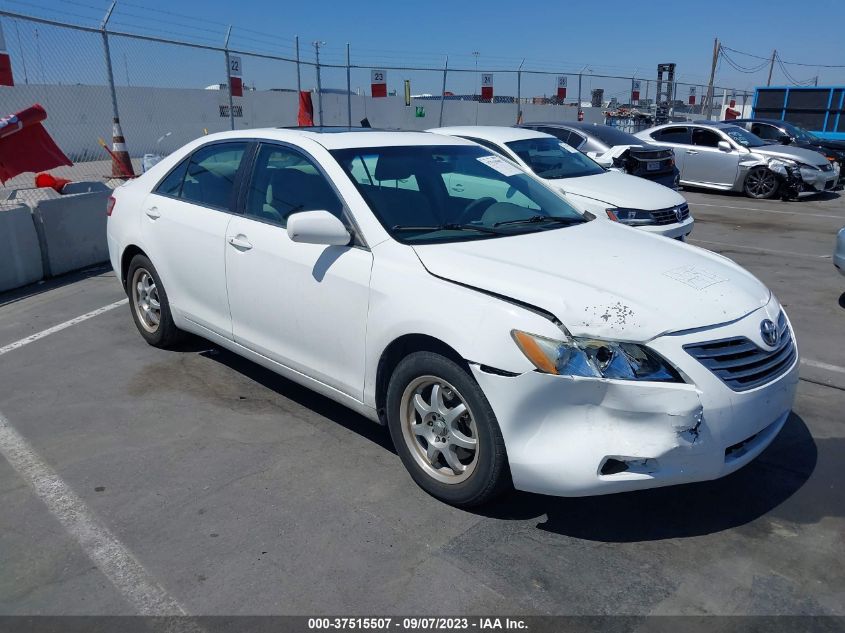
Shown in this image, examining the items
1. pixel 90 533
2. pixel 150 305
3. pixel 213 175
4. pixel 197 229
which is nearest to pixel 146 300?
pixel 150 305

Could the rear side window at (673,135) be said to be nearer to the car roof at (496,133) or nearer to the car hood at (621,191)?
the car roof at (496,133)

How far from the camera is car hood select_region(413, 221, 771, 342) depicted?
9.80 feet

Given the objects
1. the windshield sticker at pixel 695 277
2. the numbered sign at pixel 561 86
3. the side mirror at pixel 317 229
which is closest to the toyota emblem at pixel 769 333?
the windshield sticker at pixel 695 277

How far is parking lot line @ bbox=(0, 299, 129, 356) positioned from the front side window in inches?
105

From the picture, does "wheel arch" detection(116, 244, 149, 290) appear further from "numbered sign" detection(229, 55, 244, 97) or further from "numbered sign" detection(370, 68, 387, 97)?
"numbered sign" detection(370, 68, 387, 97)

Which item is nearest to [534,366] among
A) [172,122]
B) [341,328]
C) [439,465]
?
[439,465]

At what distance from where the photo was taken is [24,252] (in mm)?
7449

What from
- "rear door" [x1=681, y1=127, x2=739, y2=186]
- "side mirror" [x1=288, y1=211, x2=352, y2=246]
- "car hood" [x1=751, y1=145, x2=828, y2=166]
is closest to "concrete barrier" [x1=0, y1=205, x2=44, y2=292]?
"side mirror" [x1=288, y1=211, x2=352, y2=246]

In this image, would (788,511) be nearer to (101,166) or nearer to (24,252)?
(24,252)

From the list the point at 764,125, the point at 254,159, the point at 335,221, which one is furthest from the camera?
the point at 764,125

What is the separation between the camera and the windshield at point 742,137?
14875 mm

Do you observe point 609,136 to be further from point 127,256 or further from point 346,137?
point 127,256

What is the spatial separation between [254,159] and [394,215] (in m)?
1.22

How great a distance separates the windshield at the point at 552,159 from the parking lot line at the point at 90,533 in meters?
6.29
